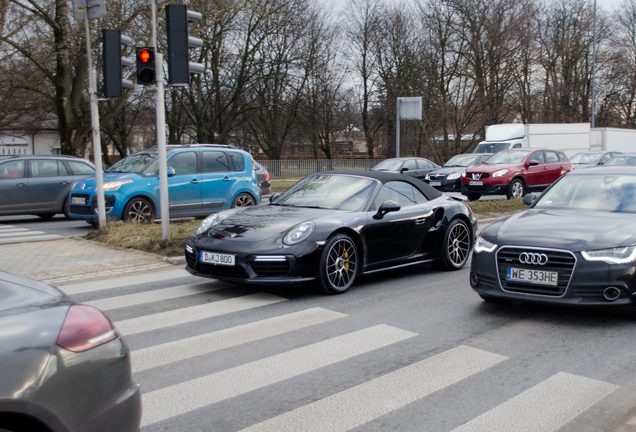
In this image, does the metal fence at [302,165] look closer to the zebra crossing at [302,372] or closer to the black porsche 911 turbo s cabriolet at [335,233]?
the black porsche 911 turbo s cabriolet at [335,233]

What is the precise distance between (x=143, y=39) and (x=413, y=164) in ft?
39.4

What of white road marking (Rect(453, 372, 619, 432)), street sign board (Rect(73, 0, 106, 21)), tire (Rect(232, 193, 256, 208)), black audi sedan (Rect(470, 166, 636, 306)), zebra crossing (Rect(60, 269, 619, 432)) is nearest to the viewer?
white road marking (Rect(453, 372, 619, 432))

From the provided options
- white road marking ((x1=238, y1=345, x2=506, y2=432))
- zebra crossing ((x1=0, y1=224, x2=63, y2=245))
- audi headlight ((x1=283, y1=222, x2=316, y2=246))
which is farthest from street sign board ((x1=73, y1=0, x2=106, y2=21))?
white road marking ((x1=238, y1=345, x2=506, y2=432))

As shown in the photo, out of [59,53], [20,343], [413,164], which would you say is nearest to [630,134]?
[413,164]

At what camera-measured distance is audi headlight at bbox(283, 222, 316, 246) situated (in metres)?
6.89

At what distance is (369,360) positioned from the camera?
489 cm

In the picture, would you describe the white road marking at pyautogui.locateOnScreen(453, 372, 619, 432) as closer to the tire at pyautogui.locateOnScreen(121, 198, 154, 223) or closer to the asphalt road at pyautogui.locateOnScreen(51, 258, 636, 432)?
the asphalt road at pyautogui.locateOnScreen(51, 258, 636, 432)

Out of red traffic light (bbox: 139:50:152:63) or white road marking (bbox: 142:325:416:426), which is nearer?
white road marking (bbox: 142:325:416:426)

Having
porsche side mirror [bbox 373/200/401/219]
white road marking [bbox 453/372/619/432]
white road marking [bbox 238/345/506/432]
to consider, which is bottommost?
white road marking [bbox 453/372/619/432]

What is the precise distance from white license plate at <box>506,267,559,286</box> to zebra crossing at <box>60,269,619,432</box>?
1.08 metres

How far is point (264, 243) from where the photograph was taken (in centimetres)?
686

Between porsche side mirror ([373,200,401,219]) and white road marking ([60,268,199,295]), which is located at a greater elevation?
porsche side mirror ([373,200,401,219])

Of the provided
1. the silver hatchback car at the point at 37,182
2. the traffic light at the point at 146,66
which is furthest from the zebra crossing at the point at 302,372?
the silver hatchback car at the point at 37,182

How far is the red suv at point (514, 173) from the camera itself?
19.7 m
